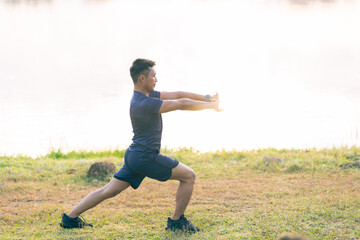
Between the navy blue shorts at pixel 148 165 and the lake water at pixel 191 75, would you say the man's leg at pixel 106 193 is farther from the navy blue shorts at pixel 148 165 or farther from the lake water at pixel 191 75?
the lake water at pixel 191 75

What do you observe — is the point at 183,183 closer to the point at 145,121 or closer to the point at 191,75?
the point at 145,121

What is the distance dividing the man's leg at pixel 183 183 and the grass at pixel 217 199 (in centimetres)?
34

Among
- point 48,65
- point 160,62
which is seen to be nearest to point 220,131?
point 160,62

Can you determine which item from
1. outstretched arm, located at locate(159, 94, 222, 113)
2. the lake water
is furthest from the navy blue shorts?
the lake water

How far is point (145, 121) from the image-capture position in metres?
5.49

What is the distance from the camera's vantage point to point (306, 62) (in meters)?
26.9

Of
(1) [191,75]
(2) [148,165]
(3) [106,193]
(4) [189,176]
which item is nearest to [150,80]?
(2) [148,165]

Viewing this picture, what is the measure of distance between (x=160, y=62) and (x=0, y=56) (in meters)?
11.2

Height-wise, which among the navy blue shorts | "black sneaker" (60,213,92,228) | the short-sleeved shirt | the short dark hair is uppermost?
the short dark hair

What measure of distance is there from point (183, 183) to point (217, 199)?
1633mm

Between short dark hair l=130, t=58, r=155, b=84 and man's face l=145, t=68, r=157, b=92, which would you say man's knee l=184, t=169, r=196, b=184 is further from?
short dark hair l=130, t=58, r=155, b=84

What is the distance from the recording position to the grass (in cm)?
584

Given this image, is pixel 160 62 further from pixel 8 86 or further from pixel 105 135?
pixel 105 135

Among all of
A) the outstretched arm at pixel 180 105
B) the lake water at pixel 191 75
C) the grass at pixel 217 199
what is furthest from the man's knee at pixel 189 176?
the lake water at pixel 191 75
